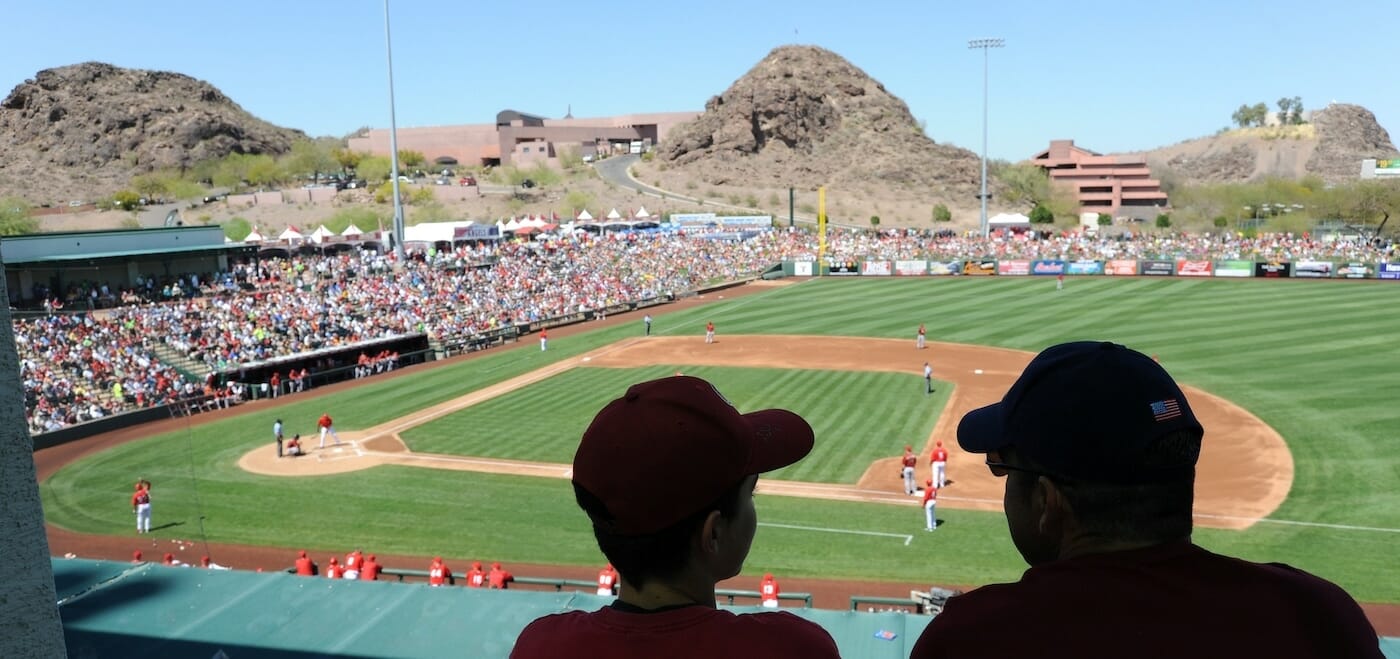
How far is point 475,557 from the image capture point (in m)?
17.5

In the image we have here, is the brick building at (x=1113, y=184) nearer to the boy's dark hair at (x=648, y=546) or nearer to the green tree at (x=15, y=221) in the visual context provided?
the green tree at (x=15, y=221)

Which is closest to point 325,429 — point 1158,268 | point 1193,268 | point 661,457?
point 661,457

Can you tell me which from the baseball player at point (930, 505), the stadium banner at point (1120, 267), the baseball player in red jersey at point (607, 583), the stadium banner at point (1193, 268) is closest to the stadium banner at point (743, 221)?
the stadium banner at point (1120, 267)

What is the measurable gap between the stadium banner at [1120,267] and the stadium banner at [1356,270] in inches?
452

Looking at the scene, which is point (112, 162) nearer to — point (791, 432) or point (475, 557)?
point (475, 557)

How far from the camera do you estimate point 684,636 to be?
1867 millimetres

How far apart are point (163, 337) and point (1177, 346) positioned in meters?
38.4

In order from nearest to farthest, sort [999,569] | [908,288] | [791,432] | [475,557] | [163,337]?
[791,432] < [999,569] < [475,557] < [163,337] < [908,288]

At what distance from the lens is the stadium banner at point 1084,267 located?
60375mm

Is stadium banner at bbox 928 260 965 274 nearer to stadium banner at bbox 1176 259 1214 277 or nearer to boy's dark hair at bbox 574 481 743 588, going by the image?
stadium banner at bbox 1176 259 1214 277

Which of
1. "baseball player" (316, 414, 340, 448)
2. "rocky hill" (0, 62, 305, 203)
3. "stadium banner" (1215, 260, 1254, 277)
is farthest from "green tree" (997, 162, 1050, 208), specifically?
"baseball player" (316, 414, 340, 448)

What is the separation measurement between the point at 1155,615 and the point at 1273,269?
2523 inches

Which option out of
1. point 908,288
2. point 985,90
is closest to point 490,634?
point 908,288

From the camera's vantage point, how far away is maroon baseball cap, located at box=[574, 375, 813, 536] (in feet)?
6.27
